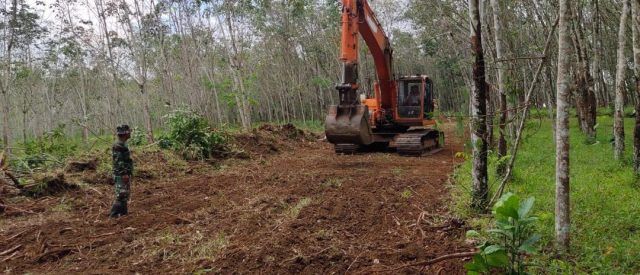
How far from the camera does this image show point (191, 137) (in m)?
12.0

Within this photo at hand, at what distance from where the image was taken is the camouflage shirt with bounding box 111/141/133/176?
6.35 m

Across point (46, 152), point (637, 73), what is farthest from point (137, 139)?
point (637, 73)

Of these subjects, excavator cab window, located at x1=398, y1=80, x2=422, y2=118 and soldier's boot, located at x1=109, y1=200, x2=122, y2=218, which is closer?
soldier's boot, located at x1=109, y1=200, x2=122, y2=218

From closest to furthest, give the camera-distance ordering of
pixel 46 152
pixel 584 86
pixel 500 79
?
pixel 500 79 → pixel 46 152 → pixel 584 86

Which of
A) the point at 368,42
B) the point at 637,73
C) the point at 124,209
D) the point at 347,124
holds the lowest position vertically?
the point at 124,209

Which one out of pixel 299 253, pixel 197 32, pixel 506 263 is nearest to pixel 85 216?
pixel 299 253

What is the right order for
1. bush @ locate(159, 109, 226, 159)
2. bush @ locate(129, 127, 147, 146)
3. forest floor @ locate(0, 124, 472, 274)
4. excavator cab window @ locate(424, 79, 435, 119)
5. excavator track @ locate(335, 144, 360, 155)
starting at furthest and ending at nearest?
bush @ locate(129, 127, 147, 146)
excavator cab window @ locate(424, 79, 435, 119)
excavator track @ locate(335, 144, 360, 155)
bush @ locate(159, 109, 226, 159)
forest floor @ locate(0, 124, 472, 274)

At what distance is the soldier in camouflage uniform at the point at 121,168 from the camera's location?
6.34 m

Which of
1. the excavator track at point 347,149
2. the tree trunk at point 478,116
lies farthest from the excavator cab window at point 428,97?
the tree trunk at point 478,116

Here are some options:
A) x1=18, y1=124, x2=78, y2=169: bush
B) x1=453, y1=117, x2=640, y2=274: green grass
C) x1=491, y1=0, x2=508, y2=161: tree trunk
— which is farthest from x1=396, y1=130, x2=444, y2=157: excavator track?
x1=18, y1=124, x2=78, y2=169: bush

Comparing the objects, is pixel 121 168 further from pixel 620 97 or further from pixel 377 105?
pixel 620 97

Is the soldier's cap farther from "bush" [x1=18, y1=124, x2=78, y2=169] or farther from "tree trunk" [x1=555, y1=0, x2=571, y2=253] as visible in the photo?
"tree trunk" [x1=555, y1=0, x2=571, y2=253]

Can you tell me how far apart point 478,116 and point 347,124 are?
15.7ft

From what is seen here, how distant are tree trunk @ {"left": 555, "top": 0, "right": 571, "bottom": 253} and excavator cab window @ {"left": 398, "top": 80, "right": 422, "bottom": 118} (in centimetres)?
858
